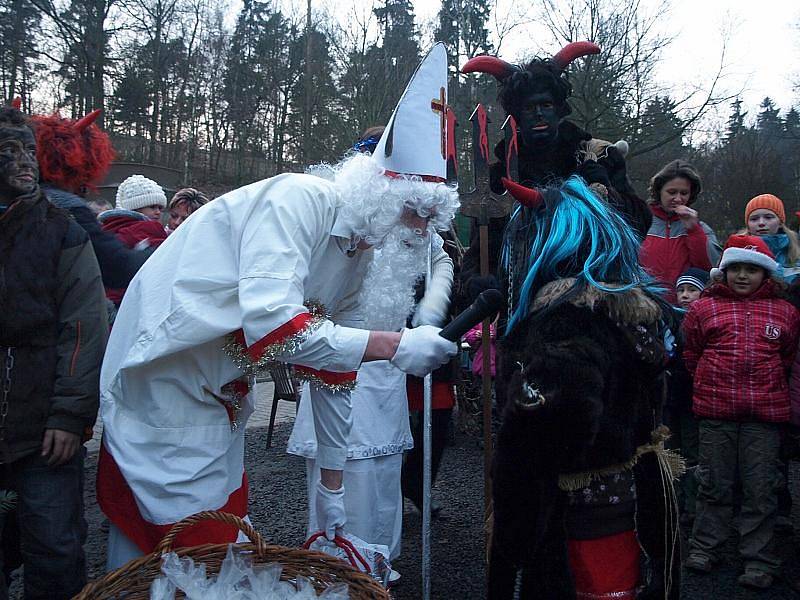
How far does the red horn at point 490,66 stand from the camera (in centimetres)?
314

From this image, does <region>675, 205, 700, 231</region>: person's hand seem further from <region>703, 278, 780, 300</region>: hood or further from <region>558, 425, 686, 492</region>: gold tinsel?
<region>558, 425, 686, 492</region>: gold tinsel

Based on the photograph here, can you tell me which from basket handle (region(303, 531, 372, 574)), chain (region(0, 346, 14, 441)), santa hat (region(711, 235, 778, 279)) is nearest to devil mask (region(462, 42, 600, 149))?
santa hat (region(711, 235, 778, 279))

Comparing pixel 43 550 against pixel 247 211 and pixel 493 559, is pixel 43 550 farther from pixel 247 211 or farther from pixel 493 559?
pixel 493 559

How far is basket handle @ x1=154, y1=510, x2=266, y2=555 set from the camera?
1706 mm

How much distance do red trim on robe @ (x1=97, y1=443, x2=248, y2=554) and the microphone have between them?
34.4 inches

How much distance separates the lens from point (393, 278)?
232 centimetres

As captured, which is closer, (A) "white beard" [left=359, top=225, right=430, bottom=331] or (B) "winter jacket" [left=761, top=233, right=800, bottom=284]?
(A) "white beard" [left=359, top=225, right=430, bottom=331]

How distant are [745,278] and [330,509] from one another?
244cm

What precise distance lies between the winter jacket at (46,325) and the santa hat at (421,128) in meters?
1.04

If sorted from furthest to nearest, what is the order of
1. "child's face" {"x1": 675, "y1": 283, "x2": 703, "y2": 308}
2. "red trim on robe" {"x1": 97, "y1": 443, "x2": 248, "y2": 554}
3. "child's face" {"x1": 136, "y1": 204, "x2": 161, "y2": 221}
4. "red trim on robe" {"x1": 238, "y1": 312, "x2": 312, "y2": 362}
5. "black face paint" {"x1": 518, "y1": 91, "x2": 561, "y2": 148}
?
"child's face" {"x1": 136, "y1": 204, "x2": 161, "y2": 221} → "child's face" {"x1": 675, "y1": 283, "x2": 703, "y2": 308} → "black face paint" {"x1": 518, "y1": 91, "x2": 561, "y2": 148} → "red trim on robe" {"x1": 97, "y1": 443, "x2": 248, "y2": 554} → "red trim on robe" {"x1": 238, "y1": 312, "x2": 312, "y2": 362}

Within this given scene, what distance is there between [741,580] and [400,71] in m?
15.7

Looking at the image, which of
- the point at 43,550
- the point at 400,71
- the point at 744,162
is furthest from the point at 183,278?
the point at 744,162

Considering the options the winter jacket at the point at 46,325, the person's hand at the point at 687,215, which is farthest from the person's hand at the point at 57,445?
the person's hand at the point at 687,215

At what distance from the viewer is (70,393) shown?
212cm
